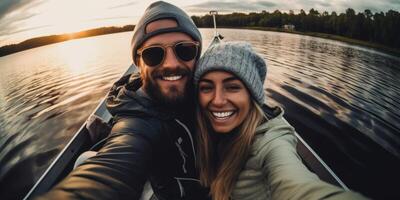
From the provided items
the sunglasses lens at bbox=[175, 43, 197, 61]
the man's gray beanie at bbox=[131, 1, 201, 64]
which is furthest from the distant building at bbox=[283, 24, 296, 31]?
the sunglasses lens at bbox=[175, 43, 197, 61]

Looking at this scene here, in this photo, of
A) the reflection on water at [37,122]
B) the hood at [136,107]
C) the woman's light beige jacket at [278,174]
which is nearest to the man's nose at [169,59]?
the hood at [136,107]

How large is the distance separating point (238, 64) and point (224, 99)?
1.45 feet

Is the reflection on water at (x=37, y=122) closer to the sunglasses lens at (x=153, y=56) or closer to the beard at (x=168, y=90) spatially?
the beard at (x=168, y=90)

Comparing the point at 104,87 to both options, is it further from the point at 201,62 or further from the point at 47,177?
the point at 201,62

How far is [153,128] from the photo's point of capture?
229 centimetres

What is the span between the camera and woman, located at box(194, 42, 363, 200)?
2.16m

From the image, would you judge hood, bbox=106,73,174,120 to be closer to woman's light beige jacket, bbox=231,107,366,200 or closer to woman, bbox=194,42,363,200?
woman, bbox=194,42,363,200

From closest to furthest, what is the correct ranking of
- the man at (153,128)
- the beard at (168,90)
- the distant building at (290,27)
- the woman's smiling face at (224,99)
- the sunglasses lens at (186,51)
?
the man at (153,128) < the woman's smiling face at (224,99) < the beard at (168,90) < the sunglasses lens at (186,51) < the distant building at (290,27)

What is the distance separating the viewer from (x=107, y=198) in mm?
1384

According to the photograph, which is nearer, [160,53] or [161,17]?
[160,53]

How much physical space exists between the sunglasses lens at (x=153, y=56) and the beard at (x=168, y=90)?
0.11 meters

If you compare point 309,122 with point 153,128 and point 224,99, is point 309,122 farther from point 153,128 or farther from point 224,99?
point 153,128

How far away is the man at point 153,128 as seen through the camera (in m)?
1.53

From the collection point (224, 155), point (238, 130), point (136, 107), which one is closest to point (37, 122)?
point (136, 107)
